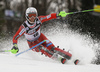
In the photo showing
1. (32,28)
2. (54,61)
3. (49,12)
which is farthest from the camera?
(49,12)

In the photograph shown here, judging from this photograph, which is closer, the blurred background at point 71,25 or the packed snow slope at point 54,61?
the packed snow slope at point 54,61

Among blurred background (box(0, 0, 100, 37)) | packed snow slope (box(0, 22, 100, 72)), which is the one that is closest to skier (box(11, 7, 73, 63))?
packed snow slope (box(0, 22, 100, 72))

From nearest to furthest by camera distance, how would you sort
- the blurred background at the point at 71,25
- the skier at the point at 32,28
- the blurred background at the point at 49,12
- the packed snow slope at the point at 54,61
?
the packed snow slope at the point at 54,61 < the skier at the point at 32,28 < the blurred background at the point at 71,25 < the blurred background at the point at 49,12

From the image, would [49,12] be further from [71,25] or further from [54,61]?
[54,61]

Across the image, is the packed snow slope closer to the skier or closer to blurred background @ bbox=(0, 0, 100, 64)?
blurred background @ bbox=(0, 0, 100, 64)

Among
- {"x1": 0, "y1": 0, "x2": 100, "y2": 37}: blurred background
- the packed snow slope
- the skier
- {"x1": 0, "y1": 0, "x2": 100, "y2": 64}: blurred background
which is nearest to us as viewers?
the packed snow slope

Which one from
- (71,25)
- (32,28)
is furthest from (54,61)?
(71,25)

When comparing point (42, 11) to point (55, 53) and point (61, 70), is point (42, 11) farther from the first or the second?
point (61, 70)

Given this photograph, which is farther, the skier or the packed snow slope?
the skier

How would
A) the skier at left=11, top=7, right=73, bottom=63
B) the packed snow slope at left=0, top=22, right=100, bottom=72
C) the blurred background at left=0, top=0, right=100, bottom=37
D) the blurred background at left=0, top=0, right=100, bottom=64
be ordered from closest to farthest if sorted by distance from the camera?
the packed snow slope at left=0, top=22, right=100, bottom=72, the skier at left=11, top=7, right=73, bottom=63, the blurred background at left=0, top=0, right=100, bottom=64, the blurred background at left=0, top=0, right=100, bottom=37

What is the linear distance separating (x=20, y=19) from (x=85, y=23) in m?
11.3

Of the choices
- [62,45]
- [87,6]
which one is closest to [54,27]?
[62,45]

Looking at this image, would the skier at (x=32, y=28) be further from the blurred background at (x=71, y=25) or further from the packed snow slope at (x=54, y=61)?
the blurred background at (x=71, y=25)

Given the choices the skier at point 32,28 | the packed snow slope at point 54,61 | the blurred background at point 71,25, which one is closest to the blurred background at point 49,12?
the blurred background at point 71,25
